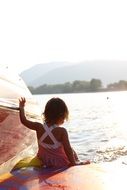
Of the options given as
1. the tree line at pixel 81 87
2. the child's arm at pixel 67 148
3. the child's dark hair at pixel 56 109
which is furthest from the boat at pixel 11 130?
the tree line at pixel 81 87

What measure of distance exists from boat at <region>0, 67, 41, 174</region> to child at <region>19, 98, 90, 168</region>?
4.98ft

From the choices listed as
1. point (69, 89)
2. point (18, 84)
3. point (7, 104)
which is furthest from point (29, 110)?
point (69, 89)

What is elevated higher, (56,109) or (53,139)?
(56,109)

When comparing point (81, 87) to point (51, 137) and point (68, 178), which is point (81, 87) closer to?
point (51, 137)

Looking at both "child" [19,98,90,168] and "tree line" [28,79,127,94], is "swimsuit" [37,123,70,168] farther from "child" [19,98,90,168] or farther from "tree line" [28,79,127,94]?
"tree line" [28,79,127,94]

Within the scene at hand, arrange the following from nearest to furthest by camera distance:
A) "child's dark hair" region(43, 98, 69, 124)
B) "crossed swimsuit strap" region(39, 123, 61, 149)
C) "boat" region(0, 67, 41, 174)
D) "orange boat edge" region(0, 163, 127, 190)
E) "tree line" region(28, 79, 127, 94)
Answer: "orange boat edge" region(0, 163, 127, 190)
"child's dark hair" region(43, 98, 69, 124)
"crossed swimsuit strap" region(39, 123, 61, 149)
"boat" region(0, 67, 41, 174)
"tree line" region(28, 79, 127, 94)

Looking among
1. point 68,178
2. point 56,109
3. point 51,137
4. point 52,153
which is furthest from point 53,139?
point 68,178

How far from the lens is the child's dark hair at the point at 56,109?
5988mm

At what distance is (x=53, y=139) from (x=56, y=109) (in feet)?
1.33

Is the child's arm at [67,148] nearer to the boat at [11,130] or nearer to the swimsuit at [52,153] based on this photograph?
the swimsuit at [52,153]

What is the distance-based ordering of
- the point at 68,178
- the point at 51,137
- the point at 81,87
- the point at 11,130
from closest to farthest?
the point at 68,178, the point at 51,137, the point at 11,130, the point at 81,87

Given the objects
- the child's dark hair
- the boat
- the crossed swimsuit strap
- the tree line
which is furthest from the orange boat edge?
the tree line

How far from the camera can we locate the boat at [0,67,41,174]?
25.4 ft

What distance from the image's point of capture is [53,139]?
20.2ft
